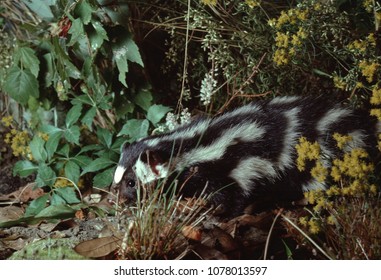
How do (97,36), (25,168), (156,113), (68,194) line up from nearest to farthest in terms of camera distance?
(97,36) < (68,194) < (156,113) < (25,168)

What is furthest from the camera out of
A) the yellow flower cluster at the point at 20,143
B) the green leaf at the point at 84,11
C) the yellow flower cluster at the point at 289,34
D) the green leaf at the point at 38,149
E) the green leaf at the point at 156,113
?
the yellow flower cluster at the point at 20,143

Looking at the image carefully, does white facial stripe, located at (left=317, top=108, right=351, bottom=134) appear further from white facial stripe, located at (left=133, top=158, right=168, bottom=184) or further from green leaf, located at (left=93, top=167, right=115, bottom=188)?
green leaf, located at (left=93, top=167, right=115, bottom=188)

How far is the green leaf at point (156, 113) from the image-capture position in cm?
423

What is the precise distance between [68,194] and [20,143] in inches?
34.1

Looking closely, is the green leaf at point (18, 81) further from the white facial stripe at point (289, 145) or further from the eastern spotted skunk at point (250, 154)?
the white facial stripe at point (289, 145)

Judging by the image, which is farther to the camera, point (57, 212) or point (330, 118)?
point (57, 212)

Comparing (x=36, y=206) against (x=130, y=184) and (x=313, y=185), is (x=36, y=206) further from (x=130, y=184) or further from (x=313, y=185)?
(x=313, y=185)

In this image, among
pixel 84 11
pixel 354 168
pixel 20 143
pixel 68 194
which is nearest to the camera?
pixel 354 168

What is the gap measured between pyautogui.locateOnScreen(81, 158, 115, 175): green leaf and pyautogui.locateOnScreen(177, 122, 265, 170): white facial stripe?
0.79 meters

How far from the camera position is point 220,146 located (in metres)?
3.65

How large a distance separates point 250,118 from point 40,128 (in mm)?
1838

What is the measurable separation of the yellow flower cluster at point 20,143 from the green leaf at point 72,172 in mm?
510

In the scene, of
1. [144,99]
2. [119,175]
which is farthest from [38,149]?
[119,175]

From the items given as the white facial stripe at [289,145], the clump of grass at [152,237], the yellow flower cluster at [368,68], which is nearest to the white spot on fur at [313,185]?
the white facial stripe at [289,145]
